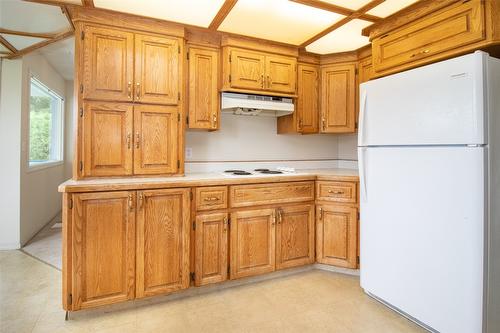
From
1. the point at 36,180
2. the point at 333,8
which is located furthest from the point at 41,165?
the point at 333,8

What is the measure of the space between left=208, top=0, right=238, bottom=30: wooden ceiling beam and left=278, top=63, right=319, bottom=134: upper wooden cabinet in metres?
1.03

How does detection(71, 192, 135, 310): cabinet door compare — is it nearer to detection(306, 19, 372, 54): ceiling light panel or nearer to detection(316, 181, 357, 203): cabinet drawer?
detection(316, 181, 357, 203): cabinet drawer

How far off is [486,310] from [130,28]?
9.84 ft

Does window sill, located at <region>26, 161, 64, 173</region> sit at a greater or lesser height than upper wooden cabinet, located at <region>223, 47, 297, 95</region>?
lesser

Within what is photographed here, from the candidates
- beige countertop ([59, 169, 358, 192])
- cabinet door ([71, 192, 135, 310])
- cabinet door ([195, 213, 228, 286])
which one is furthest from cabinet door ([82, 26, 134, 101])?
cabinet door ([195, 213, 228, 286])

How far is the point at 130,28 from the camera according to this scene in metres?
2.21

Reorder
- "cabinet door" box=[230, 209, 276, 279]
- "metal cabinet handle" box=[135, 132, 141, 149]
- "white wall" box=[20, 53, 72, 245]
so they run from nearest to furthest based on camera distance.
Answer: "metal cabinet handle" box=[135, 132, 141, 149], "cabinet door" box=[230, 209, 276, 279], "white wall" box=[20, 53, 72, 245]

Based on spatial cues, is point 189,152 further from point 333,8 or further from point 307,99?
point 333,8

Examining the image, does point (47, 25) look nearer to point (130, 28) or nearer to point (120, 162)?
point (130, 28)

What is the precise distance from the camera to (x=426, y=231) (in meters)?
1.80

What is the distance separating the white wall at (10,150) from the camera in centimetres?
321

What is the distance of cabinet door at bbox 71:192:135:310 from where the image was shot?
192 centimetres

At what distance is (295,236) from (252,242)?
1.51 ft

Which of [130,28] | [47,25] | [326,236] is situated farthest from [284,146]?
[47,25]
